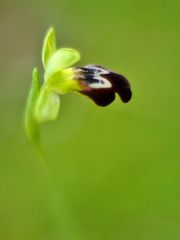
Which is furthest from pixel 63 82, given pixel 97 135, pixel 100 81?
pixel 97 135

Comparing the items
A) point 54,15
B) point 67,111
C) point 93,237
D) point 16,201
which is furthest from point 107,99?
point 54,15

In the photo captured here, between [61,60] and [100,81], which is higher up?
[61,60]

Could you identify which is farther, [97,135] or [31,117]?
[97,135]

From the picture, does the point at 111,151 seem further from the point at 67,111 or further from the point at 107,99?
the point at 107,99

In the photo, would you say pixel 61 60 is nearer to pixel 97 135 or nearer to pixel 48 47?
pixel 48 47

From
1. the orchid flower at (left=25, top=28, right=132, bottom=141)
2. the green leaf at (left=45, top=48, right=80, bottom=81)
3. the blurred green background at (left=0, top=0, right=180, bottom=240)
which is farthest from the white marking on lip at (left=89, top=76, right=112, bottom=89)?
the blurred green background at (left=0, top=0, right=180, bottom=240)
